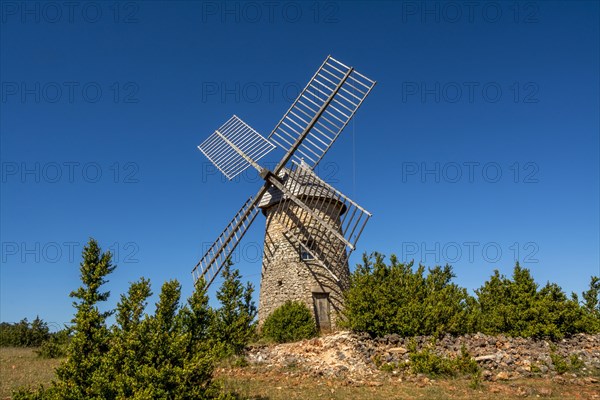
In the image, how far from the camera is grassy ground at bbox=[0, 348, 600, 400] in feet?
38.3

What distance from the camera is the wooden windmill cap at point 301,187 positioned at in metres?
21.6

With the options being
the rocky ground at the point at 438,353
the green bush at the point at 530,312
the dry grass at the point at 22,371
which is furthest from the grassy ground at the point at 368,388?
the green bush at the point at 530,312

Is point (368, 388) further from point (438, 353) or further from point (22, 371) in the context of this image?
point (22, 371)

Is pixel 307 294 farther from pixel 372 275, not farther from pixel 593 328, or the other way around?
pixel 593 328

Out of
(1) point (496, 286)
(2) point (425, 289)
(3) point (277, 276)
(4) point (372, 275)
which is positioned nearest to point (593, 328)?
(1) point (496, 286)

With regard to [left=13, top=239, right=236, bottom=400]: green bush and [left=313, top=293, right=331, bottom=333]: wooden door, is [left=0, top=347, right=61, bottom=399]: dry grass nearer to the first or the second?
[left=13, top=239, right=236, bottom=400]: green bush

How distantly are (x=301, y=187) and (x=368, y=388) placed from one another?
11.2 metres

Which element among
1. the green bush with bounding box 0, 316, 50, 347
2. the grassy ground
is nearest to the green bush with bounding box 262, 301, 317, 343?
the grassy ground

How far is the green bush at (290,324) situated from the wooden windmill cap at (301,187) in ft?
17.5

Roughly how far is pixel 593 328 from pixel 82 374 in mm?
20100

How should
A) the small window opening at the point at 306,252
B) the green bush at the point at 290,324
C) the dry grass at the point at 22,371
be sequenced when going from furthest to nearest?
the small window opening at the point at 306,252
the green bush at the point at 290,324
the dry grass at the point at 22,371

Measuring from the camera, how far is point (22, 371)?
16.5m

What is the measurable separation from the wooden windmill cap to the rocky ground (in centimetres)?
736

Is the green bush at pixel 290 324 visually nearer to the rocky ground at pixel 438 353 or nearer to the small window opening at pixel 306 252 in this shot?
the rocky ground at pixel 438 353
